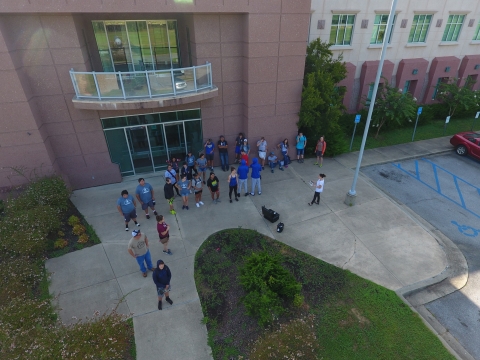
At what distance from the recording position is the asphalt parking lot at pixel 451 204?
23.7ft

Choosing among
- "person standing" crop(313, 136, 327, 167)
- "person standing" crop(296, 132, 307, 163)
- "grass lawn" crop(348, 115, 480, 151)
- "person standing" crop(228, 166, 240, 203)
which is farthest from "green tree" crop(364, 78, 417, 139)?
"person standing" crop(228, 166, 240, 203)

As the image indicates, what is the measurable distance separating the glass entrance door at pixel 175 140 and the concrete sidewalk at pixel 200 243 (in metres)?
1.32

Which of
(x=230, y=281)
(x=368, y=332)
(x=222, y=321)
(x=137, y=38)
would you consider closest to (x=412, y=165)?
(x=368, y=332)

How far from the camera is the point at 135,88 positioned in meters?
10.2

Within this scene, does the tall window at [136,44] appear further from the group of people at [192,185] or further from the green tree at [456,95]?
the green tree at [456,95]

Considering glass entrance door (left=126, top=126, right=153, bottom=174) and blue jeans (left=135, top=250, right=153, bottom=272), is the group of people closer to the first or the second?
blue jeans (left=135, top=250, right=153, bottom=272)

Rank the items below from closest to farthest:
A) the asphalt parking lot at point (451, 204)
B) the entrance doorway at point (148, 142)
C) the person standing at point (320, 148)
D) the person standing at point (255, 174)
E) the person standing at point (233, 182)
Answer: the asphalt parking lot at point (451, 204), the person standing at point (233, 182), the person standing at point (255, 174), the entrance doorway at point (148, 142), the person standing at point (320, 148)

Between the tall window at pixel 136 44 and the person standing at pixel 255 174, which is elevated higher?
the tall window at pixel 136 44

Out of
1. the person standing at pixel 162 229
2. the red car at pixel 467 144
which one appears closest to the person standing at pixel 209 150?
the person standing at pixel 162 229

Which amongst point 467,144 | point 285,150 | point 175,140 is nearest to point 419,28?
point 467,144

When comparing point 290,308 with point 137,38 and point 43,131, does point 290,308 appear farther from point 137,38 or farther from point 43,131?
point 137,38

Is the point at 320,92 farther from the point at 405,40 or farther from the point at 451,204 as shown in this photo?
the point at 405,40

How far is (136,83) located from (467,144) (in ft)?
51.1

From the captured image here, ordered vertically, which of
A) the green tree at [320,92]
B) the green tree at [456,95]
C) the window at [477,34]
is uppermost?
the window at [477,34]
